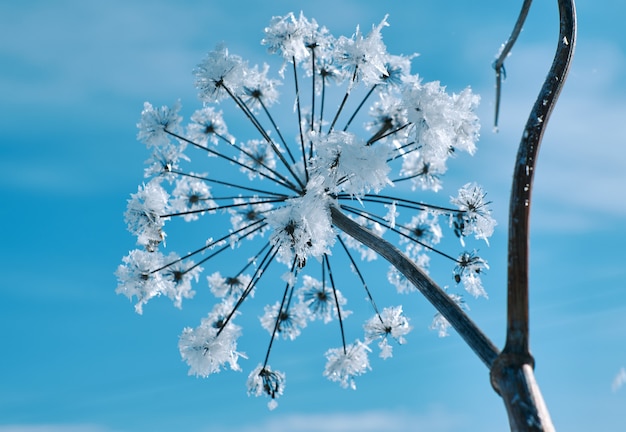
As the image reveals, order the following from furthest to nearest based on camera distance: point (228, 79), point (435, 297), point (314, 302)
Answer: point (314, 302) < point (228, 79) < point (435, 297)

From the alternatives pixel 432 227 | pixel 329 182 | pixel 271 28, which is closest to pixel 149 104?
pixel 271 28

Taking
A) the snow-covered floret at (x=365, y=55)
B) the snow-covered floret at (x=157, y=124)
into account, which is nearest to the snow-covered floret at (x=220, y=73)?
the snow-covered floret at (x=157, y=124)

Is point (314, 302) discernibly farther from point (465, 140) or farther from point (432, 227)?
point (465, 140)

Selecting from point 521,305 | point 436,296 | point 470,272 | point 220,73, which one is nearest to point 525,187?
point 521,305

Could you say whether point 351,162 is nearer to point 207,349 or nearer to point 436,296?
point 436,296

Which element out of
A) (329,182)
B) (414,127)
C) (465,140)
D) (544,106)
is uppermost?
(465,140)

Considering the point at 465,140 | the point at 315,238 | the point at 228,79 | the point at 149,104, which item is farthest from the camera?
the point at 149,104

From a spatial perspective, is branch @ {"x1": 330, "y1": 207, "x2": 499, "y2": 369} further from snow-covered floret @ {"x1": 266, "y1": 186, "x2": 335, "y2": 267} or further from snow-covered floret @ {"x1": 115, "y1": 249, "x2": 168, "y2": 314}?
snow-covered floret @ {"x1": 115, "y1": 249, "x2": 168, "y2": 314}
